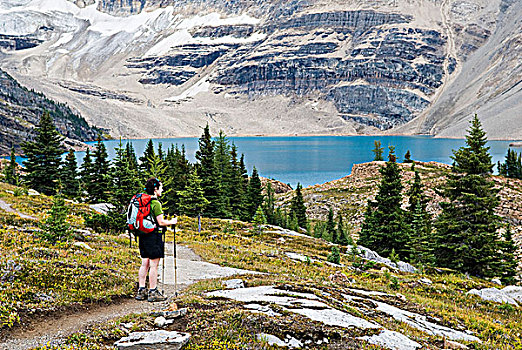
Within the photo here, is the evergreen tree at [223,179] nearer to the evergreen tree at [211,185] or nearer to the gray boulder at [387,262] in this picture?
the evergreen tree at [211,185]

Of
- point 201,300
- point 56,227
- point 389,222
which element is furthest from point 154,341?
point 389,222

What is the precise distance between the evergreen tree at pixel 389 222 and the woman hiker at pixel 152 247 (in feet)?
89.8

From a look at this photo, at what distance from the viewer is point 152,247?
10.0m

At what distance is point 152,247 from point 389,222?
92.5ft

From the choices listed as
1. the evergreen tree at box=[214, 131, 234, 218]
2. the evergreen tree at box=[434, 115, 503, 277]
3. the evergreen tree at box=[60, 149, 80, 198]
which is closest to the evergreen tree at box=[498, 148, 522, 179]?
the evergreen tree at box=[434, 115, 503, 277]

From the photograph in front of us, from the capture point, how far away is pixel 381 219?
34875 millimetres

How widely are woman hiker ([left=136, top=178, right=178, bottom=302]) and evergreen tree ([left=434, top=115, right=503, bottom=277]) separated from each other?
2469 cm

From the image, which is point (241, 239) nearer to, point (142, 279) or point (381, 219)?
point (381, 219)

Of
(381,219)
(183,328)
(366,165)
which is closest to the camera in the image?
(183,328)

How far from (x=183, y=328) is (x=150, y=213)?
325 centimetres

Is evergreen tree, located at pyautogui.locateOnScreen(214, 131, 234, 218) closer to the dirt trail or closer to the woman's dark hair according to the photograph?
the dirt trail

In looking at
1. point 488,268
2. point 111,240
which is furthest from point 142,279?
point 488,268

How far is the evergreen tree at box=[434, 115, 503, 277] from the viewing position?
27.1 metres

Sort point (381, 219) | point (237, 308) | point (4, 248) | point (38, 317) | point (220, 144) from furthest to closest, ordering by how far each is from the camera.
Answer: point (220, 144) → point (381, 219) → point (4, 248) → point (237, 308) → point (38, 317)
